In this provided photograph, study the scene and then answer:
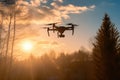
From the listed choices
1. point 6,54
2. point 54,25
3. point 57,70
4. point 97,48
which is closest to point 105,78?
point 97,48

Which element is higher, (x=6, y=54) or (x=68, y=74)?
(x=6, y=54)

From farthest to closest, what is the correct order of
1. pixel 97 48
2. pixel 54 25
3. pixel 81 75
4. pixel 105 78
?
pixel 81 75
pixel 97 48
pixel 105 78
pixel 54 25

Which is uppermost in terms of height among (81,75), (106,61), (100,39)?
(100,39)

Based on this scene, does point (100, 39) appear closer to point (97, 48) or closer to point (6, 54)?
point (97, 48)

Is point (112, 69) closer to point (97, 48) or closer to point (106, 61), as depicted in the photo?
point (106, 61)

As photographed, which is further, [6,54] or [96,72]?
[6,54]

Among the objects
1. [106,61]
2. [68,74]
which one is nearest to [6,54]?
[68,74]

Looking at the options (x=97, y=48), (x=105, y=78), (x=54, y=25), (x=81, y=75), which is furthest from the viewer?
(x=81, y=75)
